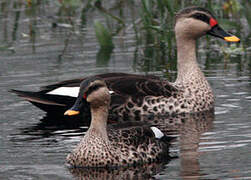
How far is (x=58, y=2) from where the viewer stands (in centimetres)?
1959

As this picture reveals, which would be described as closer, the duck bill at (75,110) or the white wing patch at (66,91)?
the duck bill at (75,110)

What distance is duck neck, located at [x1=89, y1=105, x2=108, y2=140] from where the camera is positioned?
8977 millimetres

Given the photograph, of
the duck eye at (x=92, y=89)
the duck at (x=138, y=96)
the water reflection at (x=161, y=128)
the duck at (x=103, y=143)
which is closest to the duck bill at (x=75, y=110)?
the duck at (x=103, y=143)

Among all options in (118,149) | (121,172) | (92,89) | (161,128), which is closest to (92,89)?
(92,89)

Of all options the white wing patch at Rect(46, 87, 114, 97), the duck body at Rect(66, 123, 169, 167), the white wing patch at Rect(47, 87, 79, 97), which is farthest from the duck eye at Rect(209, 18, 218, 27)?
the duck body at Rect(66, 123, 169, 167)

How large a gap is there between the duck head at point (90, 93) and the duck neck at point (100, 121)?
0.06 m

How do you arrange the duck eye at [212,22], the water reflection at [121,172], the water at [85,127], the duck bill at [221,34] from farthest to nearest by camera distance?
1. the duck eye at [212,22]
2. the duck bill at [221,34]
3. the water at [85,127]
4. the water reflection at [121,172]

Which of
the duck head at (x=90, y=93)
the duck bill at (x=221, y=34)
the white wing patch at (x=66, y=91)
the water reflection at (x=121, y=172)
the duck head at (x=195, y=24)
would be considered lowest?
the water reflection at (x=121, y=172)

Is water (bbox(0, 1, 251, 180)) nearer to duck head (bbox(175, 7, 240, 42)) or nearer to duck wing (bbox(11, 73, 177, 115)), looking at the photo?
duck wing (bbox(11, 73, 177, 115))

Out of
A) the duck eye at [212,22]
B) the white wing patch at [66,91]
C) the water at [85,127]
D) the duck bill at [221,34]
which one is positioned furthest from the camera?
the duck eye at [212,22]

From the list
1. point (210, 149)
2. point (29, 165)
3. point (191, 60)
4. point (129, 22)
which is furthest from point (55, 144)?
point (129, 22)

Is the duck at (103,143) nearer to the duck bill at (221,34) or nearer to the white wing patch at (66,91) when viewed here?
the white wing patch at (66,91)

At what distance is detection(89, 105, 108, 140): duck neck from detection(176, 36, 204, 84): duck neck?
3.52 m

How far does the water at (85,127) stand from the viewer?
873 cm
